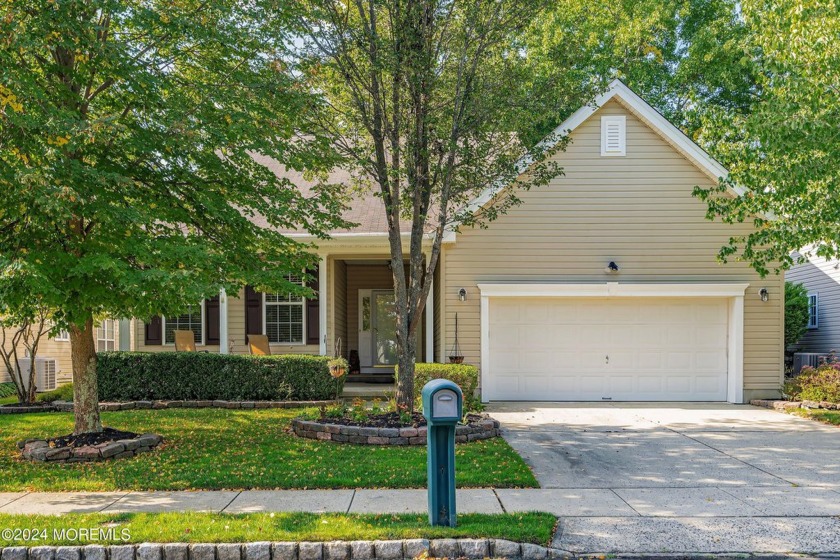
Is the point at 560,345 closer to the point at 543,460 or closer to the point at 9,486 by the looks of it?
the point at 543,460

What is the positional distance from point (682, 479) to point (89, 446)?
6.71 meters

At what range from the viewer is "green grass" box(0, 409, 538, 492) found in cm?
688

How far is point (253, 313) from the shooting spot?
15484mm

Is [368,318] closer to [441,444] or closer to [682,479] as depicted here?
[682,479]

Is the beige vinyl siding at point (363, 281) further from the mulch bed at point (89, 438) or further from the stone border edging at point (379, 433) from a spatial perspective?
the mulch bed at point (89, 438)

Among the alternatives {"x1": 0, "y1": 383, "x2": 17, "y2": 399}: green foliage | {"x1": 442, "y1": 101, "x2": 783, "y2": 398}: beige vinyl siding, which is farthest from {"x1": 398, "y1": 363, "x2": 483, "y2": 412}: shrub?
{"x1": 0, "y1": 383, "x2": 17, "y2": 399}: green foliage

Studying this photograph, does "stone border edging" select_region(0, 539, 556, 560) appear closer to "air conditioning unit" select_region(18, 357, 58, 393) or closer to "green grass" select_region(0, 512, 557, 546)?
"green grass" select_region(0, 512, 557, 546)

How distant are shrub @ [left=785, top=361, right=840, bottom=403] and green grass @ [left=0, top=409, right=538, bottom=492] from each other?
6.92m

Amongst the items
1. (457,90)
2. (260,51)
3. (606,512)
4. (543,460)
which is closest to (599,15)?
(457,90)

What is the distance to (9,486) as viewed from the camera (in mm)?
6789

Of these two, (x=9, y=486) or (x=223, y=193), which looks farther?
(x=223, y=193)

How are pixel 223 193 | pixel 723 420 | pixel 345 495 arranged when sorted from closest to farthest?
pixel 345 495 < pixel 223 193 < pixel 723 420

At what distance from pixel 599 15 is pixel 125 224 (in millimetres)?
19156

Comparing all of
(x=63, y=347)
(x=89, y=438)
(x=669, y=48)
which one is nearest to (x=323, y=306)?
(x=89, y=438)
